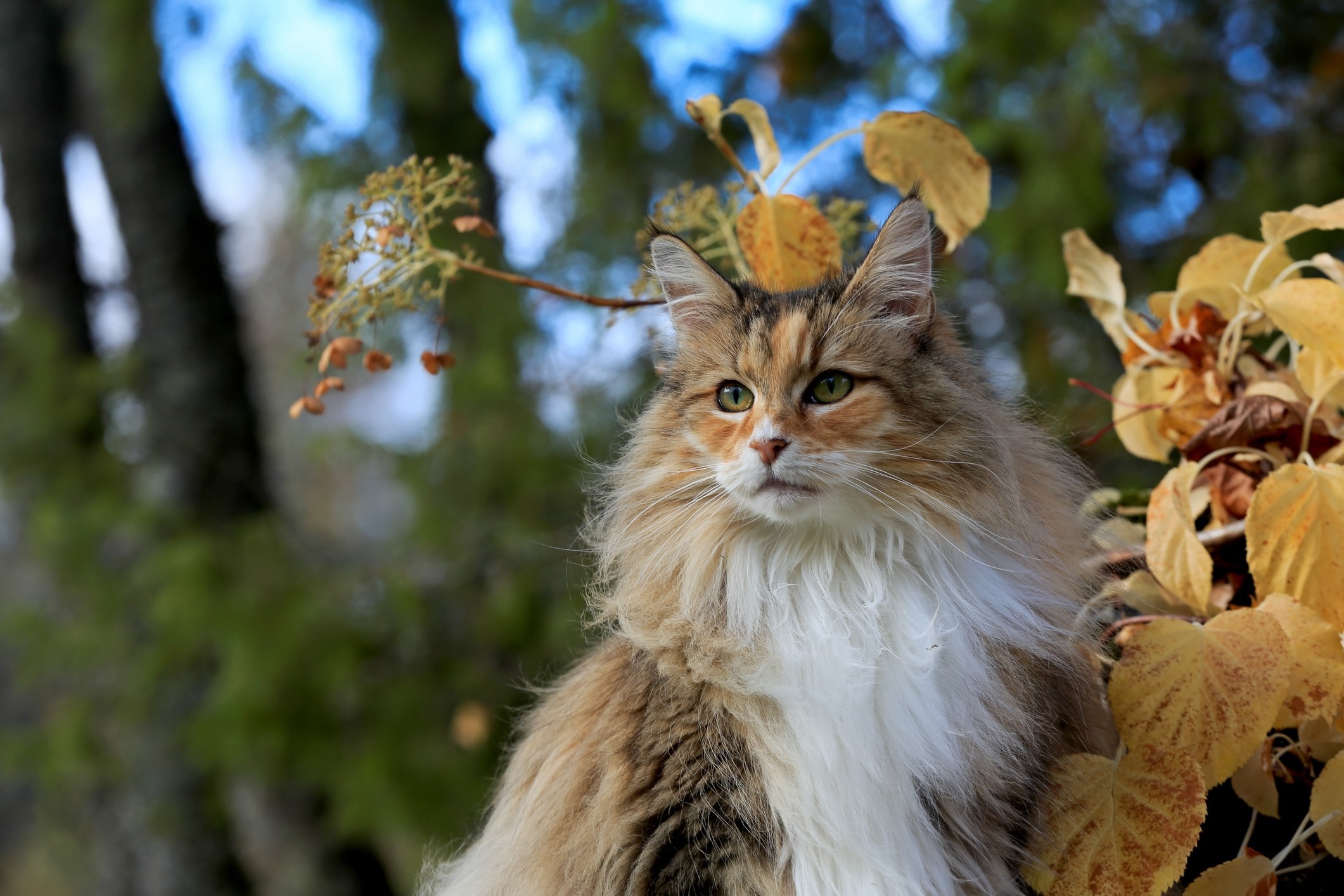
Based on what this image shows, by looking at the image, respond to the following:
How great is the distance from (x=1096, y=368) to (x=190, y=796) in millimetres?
4056

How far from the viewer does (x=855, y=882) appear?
1.28 meters

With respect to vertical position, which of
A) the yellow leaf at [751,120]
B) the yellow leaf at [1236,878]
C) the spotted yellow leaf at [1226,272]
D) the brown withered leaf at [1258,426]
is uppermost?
the yellow leaf at [751,120]

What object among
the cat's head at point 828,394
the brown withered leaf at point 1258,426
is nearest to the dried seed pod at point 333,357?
the cat's head at point 828,394

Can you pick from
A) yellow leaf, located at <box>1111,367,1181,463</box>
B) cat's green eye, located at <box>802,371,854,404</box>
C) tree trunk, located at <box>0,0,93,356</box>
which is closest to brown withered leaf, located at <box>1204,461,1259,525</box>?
yellow leaf, located at <box>1111,367,1181,463</box>

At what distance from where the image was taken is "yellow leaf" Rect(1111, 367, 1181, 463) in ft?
5.25

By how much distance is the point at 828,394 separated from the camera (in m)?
1.43

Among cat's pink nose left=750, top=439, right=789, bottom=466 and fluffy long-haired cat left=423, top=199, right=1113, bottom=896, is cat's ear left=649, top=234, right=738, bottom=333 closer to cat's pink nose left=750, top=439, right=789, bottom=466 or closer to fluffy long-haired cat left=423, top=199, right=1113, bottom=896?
fluffy long-haired cat left=423, top=199, right=1113, bottom=896

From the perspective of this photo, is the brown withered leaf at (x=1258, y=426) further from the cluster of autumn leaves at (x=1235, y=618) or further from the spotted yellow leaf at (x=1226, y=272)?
the spotted yellow leaf at (x=1226, y=272)

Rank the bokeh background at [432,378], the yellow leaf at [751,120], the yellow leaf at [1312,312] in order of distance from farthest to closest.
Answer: the bokeh background at [432,378] < the yellow leaf at [751,120] < the yellow leaf at [1312,312]

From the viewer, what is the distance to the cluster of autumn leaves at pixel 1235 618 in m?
1.13

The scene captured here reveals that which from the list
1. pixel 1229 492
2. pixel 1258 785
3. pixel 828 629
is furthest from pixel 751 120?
pixel 1258 785

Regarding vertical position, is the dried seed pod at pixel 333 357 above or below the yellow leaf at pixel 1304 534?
above

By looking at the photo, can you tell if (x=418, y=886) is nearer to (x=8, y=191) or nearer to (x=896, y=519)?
(x=896, y=519)

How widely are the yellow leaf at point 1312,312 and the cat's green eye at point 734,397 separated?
697mm
